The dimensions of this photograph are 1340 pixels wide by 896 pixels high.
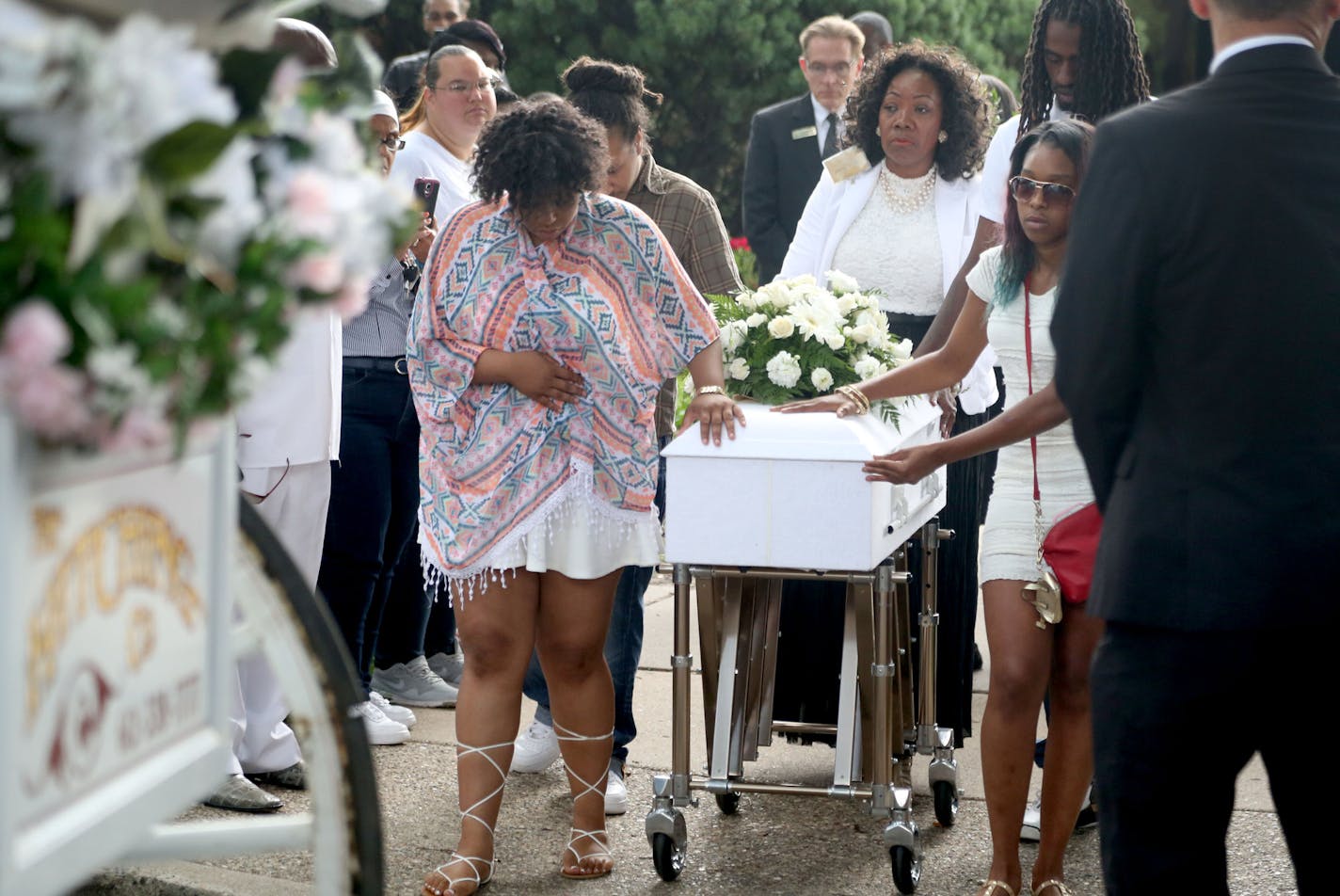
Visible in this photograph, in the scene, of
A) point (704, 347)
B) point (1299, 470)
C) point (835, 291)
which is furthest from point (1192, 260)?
point (835, 291)

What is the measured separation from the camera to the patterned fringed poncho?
14.6ft

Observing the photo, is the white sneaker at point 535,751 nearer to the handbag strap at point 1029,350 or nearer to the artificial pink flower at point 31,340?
the handbag strap at point 1029,350

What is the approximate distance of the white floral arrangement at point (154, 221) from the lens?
1.64 meters

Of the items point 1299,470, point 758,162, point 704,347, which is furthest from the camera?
point 758,162

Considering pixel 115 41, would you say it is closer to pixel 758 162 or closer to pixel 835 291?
pixel 835 291

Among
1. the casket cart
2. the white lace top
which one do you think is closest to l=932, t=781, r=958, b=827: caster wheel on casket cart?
the casket cart

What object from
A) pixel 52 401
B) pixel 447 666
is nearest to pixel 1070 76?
pixel 447 666

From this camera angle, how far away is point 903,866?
4.54 meters

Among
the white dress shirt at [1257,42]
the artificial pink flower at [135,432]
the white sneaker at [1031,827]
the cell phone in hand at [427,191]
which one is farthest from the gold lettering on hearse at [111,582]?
the cell phone in hand at [427,191]

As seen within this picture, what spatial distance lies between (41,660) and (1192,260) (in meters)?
1.81

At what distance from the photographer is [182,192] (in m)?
1.83

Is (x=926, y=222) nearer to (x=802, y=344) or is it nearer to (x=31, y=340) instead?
(x=802, y=344)

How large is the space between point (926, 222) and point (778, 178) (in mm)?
3141

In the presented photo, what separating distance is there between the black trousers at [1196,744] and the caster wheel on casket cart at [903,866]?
164 cm
